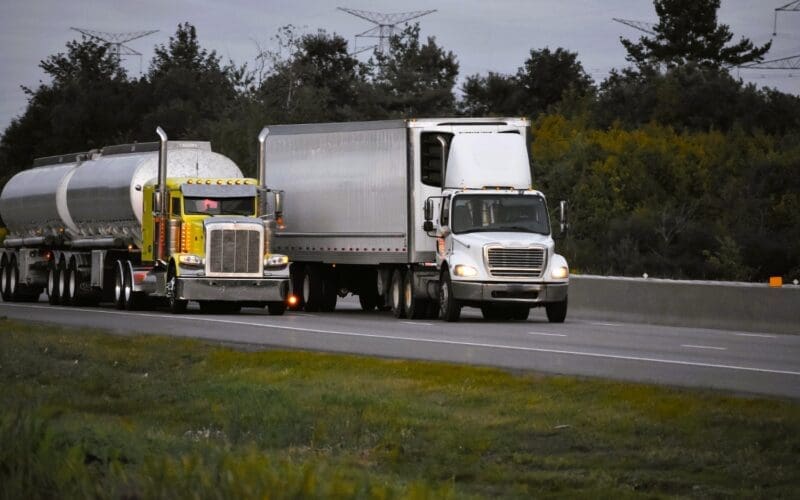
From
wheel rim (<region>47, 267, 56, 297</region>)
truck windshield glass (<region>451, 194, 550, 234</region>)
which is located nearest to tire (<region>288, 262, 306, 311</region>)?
wheel rim (<region>47, 267, 56, 297</region>)

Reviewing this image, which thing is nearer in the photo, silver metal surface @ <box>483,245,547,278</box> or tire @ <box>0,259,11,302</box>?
silver metal surface @ <box>483,245,547,278</box>

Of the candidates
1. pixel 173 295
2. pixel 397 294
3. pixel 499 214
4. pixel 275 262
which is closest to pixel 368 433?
pixel 499 214

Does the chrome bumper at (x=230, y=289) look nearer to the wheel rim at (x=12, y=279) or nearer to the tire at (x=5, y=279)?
the wheel rim at (x=12, y=279)

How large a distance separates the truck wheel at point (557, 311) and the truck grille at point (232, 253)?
6433 millimetres

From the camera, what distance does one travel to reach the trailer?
35844 mm

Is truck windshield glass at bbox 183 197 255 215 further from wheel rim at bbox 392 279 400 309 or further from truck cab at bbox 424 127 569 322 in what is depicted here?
truck cab at bbox 424 127 569 322

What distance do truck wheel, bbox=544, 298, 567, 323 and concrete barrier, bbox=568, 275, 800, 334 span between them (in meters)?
1.92

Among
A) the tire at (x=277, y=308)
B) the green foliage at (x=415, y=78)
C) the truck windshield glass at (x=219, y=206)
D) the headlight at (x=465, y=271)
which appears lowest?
the tire at (x=277, y=308)

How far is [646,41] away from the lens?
384ft

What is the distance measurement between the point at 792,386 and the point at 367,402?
4935 millimetres

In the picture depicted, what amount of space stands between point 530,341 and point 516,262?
6.65 metres

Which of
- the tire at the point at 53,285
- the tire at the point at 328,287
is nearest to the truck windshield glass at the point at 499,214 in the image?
the tire at the point at 328,287

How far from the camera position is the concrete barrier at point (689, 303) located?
30.8 meters

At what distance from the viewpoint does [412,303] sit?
34.1 metres
